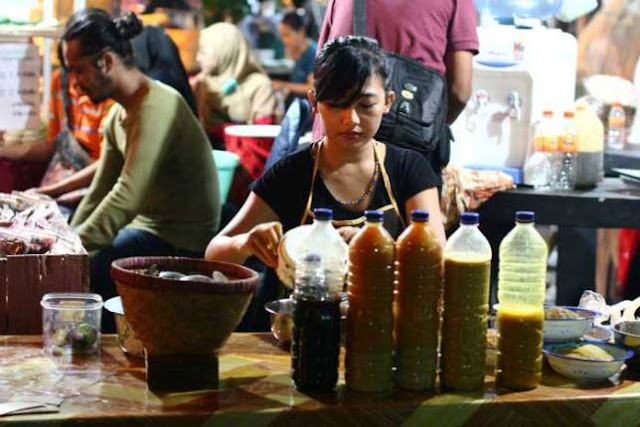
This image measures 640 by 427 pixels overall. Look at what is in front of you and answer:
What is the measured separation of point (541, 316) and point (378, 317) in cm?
37

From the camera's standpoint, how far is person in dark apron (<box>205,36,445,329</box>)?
3.25 metres

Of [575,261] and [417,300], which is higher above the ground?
[417,300]

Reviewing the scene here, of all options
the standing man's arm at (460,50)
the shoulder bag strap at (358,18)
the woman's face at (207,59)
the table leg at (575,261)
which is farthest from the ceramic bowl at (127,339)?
the woman's face at (207,59)

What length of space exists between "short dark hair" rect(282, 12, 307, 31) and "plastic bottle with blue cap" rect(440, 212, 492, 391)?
8.63m

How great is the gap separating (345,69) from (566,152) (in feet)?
6.78

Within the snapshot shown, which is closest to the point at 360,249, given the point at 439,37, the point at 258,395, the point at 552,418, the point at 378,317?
the point at 378,317

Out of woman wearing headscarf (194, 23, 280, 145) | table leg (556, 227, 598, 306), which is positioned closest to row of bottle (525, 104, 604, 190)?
table leg (556, 227, 598, 306)

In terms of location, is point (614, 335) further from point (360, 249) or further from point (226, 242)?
point (226, 242)

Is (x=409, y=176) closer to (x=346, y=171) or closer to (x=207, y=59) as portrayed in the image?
(x=346, y=171)

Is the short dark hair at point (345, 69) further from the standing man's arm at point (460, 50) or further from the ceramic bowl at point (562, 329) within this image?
the standing man's arm at point (460, 50)

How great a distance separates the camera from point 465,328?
2604mm

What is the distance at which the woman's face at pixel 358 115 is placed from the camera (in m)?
3.24

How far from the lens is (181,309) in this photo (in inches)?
99.9

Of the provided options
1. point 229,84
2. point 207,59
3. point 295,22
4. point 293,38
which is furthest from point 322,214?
point 293,38
